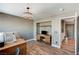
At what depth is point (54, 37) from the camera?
4.32 meters

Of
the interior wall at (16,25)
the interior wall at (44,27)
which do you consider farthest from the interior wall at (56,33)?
the interior wall at (16,25)

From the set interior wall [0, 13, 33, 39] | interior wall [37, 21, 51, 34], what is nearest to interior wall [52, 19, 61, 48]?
interior wall [37, 21, 51, 34]

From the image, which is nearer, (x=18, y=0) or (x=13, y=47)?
(x=18, y=0)

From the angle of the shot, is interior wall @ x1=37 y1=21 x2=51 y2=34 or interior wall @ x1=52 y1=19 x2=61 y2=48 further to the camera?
interior wall @ x1=37 y1=21 x2=51 y2=34

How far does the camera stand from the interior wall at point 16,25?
4.02m

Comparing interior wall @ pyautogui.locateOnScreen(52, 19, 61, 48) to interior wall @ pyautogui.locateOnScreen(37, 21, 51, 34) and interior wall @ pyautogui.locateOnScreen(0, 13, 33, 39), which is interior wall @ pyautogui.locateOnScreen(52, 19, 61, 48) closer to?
interior wall @ pyautogui.locateOnScreen(37, 21, 51, 34)

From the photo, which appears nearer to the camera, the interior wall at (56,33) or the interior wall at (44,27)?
the interior wall at (56,33)

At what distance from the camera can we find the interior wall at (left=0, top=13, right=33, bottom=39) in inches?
158

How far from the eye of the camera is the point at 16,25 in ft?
16.0

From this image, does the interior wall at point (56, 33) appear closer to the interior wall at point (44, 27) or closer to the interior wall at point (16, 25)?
the interior wall at point (44, 27)

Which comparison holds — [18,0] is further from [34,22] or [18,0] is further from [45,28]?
[34,22]

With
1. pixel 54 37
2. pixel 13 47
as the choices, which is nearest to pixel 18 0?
pixel 13 47

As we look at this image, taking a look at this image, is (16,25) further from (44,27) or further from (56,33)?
(56,33)

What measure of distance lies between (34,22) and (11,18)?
2330mm
